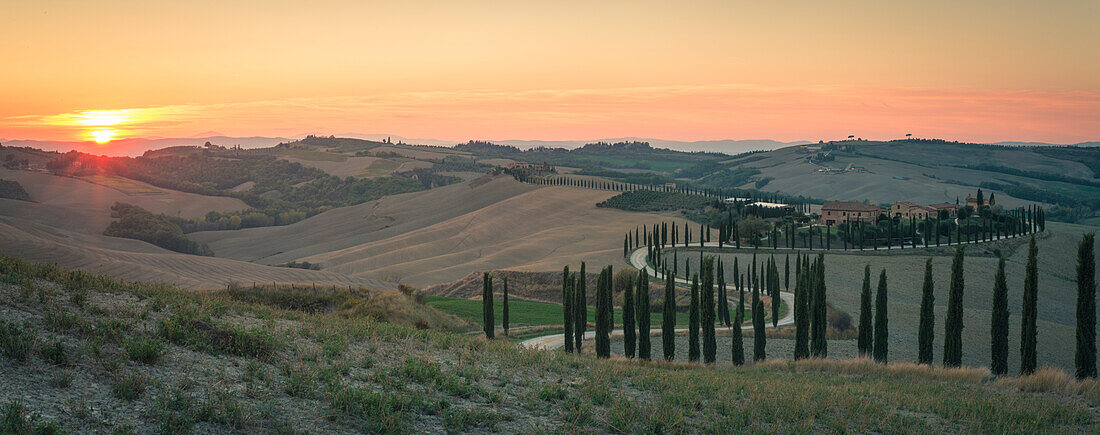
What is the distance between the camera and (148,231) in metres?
112

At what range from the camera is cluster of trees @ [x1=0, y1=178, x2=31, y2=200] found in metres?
123

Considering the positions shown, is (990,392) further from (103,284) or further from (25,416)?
(103,284)

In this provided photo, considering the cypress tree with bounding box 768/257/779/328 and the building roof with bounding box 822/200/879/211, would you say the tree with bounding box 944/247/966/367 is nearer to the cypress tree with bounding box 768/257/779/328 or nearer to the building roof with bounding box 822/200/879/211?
the cypress tree with bounding box 768/257/779/328

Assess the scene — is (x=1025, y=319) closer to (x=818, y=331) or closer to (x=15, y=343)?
(x=818, y=331)

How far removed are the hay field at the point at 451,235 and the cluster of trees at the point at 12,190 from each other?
98.0ft

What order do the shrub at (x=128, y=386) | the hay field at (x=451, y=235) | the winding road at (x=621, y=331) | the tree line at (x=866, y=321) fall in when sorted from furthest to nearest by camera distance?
the hay field at (x=451, y=235), the winding road at (x=621, y=331), the tree line at (x=866, y=321), the shrub at (x=128, y=386)

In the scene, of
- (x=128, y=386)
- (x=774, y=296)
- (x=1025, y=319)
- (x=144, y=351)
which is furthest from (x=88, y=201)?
(x=1025, y=319)

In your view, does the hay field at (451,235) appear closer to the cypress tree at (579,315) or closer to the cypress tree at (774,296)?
the cypress tree at (774,296)

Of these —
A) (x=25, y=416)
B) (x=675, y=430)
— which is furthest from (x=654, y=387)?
(x=25, y=416)

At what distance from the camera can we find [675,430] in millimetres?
14234

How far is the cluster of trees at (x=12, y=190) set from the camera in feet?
405

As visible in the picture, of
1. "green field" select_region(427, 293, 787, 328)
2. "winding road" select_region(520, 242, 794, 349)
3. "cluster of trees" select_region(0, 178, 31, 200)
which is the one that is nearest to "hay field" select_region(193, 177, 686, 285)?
"winding road" select_region(520, 242, 794, 349)

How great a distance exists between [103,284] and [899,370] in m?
25.0

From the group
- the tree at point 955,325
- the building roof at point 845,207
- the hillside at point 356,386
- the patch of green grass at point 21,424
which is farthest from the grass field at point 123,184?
the patch of green grass at point 21,424
